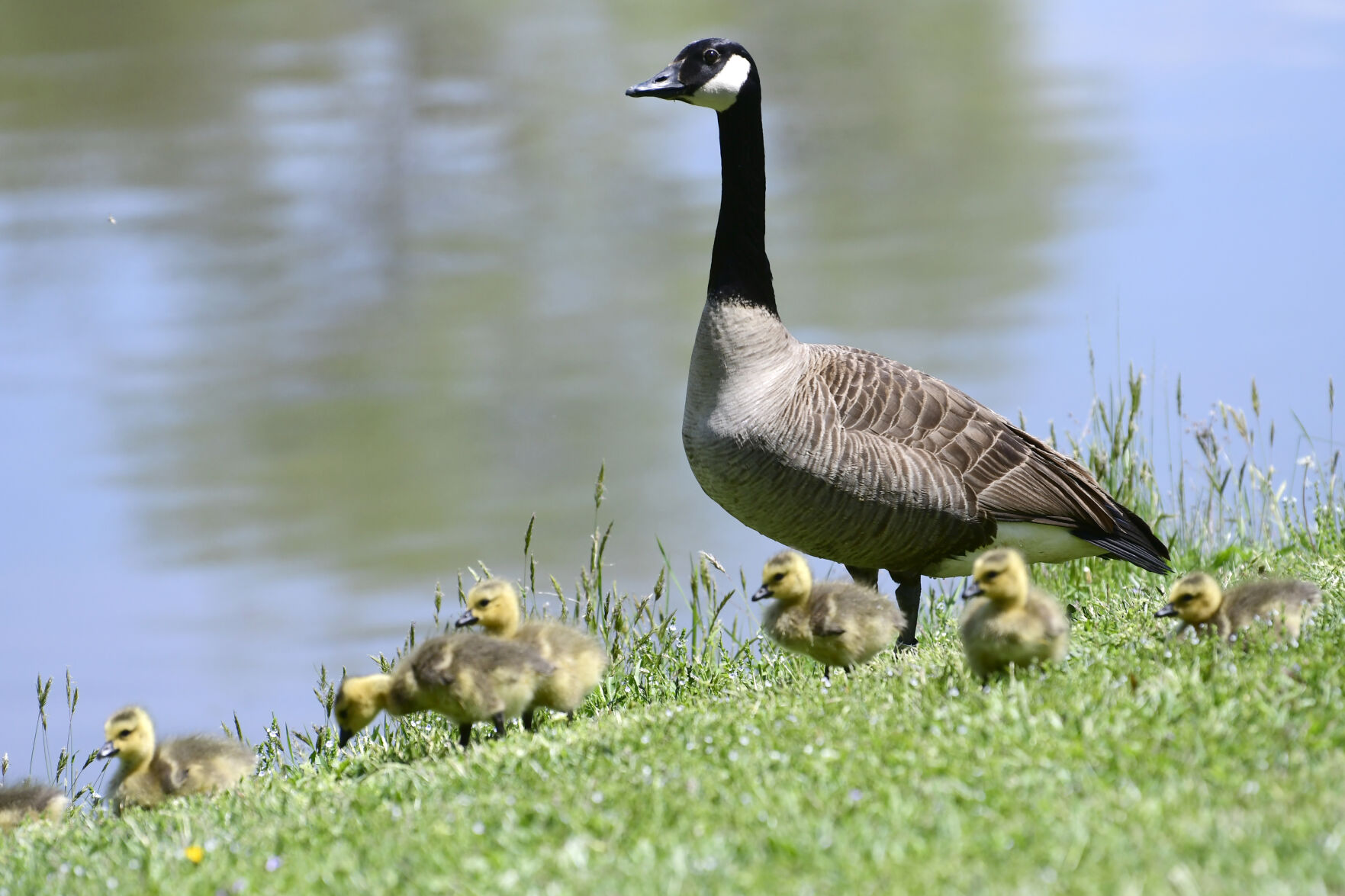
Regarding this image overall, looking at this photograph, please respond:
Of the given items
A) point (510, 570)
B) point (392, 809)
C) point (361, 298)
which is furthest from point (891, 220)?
point (392, 809)

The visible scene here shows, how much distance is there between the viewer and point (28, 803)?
596 centimetres

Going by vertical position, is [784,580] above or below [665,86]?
below

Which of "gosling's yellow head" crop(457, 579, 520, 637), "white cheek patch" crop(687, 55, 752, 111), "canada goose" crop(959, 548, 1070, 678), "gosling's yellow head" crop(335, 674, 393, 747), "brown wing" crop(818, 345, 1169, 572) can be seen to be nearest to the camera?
"canada goose" crop(959, 548, 1070, 678)

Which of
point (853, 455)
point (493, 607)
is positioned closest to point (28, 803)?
point (493, 607)

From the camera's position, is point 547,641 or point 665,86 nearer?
point 547,641

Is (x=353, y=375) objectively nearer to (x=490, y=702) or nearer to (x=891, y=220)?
(x=891, y=220)

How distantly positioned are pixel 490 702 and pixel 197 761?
1258 millimetres

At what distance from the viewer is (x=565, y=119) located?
86.3 ft

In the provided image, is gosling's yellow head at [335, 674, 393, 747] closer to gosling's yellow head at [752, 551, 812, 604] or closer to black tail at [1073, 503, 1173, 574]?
gosling's yellow head at [752, 551, 812, 604]

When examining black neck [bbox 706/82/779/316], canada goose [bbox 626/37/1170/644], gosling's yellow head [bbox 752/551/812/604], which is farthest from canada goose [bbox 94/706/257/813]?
black neck [bbox 706/82/779/316]

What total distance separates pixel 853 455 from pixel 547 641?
1892 millimetres

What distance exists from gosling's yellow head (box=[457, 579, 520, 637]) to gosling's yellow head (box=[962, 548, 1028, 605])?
75.5 inches

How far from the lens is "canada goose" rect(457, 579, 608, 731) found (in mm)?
5789

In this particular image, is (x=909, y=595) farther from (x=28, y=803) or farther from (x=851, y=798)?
(x=28, y=803)
